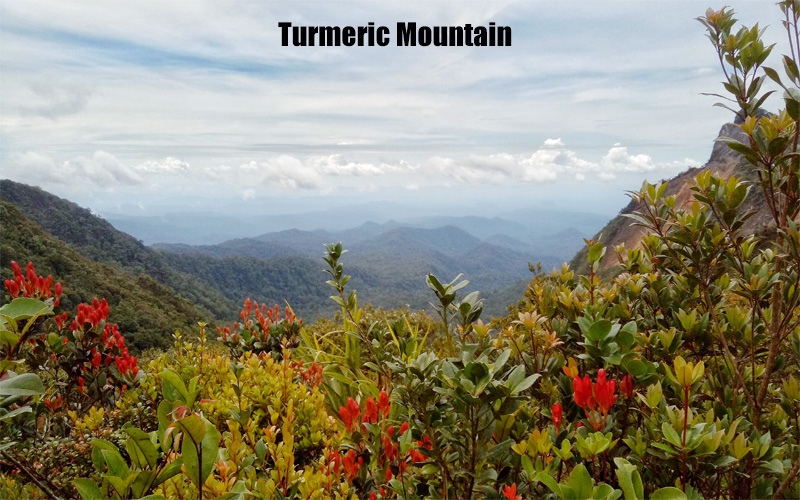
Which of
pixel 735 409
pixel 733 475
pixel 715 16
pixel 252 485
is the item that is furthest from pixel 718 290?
pixel 252 485

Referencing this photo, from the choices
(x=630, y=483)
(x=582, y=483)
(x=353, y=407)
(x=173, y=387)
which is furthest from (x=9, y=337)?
(x=630, y=483)

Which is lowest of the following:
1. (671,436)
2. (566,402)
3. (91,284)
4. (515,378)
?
(91,284)

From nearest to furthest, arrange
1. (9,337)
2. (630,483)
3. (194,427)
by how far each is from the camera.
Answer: (194,427)
(630,483)
(9,337)

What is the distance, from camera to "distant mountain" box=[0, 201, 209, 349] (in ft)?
88.1

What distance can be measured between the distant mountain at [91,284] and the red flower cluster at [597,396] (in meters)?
24.9

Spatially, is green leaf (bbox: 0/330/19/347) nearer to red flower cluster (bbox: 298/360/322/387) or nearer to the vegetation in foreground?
the vegetation in foreground

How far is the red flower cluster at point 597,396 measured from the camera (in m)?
1.54

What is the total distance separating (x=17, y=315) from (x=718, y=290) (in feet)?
9.74

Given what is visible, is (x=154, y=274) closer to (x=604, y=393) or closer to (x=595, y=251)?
(x=595, y=251)

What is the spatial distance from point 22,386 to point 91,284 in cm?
4068

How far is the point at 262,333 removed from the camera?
4.80m

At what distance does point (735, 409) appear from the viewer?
1.95m

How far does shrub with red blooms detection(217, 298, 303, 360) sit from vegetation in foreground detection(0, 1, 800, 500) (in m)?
1.59

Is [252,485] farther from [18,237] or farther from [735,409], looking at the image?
[18,237]
